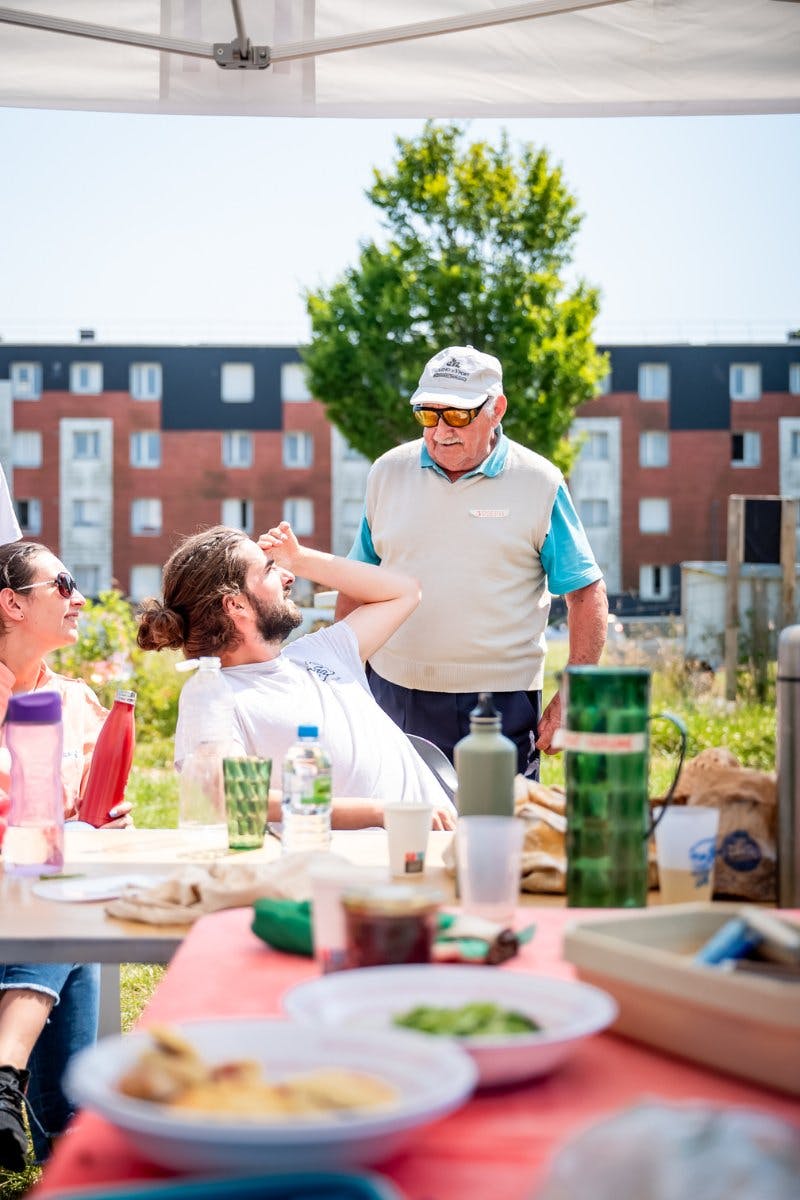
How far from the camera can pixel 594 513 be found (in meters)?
36.1

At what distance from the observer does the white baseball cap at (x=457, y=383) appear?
3615mm

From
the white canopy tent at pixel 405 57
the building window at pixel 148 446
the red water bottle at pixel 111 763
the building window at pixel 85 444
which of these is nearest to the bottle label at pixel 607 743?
the red water bottle at pixel 111 763

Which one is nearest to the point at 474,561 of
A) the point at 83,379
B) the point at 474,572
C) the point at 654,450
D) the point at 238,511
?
the point at 474,572

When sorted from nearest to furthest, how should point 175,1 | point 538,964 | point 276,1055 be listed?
1. point 276,1055
2. point 538,964
3. point 175,1

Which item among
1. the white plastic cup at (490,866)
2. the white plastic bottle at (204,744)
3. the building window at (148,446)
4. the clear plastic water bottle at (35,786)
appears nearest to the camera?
the white plastic cup at (490,866)

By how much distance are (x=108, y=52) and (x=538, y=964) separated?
2420 millimetres

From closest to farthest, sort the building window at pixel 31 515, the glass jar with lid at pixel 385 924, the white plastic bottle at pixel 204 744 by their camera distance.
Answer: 1. the glass jar with lid at pixel 385 924
2. the white plastic bottle at pixel 204 744
3. the building window at pixel 31 515

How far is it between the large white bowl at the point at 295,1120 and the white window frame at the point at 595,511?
35.1 m

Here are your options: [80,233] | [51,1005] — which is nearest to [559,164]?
[80,233]

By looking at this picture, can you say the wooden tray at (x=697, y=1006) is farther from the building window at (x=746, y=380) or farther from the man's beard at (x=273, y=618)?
the building window at (x=746, y=380)

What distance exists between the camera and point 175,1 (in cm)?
279

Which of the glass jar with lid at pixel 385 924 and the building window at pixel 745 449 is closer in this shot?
the glass jar with lid at pixel 385 924

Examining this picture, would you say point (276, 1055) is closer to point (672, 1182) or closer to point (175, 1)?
point (672, 1182)

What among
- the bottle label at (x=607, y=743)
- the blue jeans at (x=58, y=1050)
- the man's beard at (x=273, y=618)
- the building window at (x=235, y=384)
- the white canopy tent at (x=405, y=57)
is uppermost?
the building window at (x=235, y=384)
